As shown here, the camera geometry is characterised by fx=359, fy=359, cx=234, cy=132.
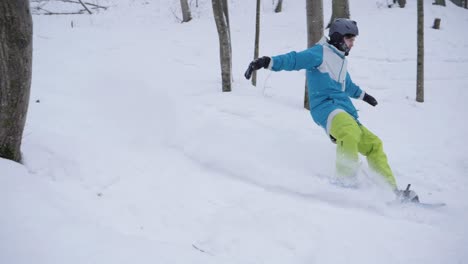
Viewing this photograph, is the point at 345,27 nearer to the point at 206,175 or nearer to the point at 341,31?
the point at 341,31

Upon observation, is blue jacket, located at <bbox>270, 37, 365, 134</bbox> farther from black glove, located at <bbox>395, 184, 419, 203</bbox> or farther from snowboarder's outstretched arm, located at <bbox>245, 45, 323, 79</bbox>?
black glove, located at <bbox>395, 184, 419, 203</bbox>

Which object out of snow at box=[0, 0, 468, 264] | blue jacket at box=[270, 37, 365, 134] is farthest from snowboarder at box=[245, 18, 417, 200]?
snow at box=[0, 0, 468, 264]

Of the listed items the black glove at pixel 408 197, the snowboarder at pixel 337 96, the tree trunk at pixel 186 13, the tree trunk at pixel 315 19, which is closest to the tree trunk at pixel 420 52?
the tree trunk at pixel 315 19

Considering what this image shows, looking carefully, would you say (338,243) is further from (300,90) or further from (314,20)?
(300,90)

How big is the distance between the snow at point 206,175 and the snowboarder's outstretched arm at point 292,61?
117 centimetres

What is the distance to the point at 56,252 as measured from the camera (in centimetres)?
215

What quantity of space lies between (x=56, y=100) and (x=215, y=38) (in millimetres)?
8198

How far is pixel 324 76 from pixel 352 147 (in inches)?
32.7

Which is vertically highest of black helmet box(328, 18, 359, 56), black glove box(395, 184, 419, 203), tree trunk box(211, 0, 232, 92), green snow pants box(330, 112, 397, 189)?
black helmet box(328, 18, 359, 56)

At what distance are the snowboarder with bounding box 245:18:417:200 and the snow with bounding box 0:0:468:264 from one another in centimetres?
24

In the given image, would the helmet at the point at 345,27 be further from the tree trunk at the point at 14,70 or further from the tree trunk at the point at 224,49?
the tree trunk at the point at 14,70

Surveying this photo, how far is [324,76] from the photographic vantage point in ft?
12.8

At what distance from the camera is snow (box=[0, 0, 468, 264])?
8.57 feet

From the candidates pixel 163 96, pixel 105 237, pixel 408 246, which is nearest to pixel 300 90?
pixel 163 96
